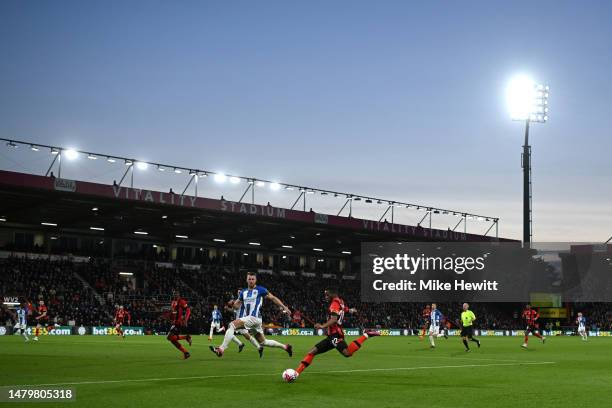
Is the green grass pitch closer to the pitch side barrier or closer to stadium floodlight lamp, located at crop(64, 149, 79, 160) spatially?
stadium floodlight lamp, located at crop(64, 149, 79, 160)

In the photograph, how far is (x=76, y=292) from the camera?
65.8 meters

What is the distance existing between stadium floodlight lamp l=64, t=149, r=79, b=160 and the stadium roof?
2187 millimetres

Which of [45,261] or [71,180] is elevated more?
[71,180]

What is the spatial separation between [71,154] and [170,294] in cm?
2130

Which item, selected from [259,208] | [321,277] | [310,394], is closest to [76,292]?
[259,208]

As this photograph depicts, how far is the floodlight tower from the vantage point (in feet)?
187

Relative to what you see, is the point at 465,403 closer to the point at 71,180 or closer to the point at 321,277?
the point at 71,180

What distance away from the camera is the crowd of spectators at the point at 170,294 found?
63.7 meters

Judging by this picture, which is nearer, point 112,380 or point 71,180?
point 112,380

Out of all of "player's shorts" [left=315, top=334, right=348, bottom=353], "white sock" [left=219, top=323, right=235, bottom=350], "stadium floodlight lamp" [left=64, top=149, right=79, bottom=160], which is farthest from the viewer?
"stadium floodlight lamp" [left=64, top=149, right=79, bottom=160]

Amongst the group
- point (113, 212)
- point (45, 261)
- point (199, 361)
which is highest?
point (113, 212)

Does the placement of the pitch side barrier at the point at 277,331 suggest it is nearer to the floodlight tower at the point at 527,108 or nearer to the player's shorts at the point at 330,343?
the floodlight tower at the point at 527,108

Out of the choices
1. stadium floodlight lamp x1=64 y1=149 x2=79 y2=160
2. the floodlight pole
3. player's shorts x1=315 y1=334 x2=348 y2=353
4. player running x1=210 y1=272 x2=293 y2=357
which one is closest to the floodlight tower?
the floodlight pole

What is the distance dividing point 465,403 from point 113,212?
5704 cm
